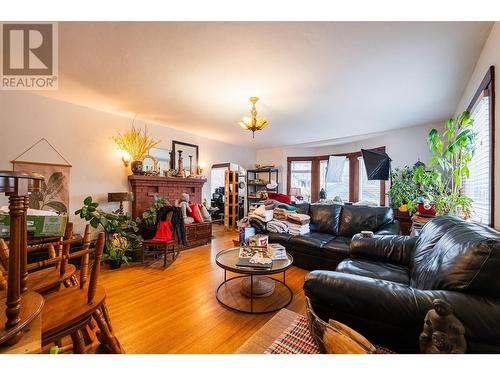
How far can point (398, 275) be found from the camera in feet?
5.66

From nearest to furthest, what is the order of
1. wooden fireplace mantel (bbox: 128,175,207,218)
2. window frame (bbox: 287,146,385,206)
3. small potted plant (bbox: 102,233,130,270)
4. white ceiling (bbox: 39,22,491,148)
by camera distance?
white ceiling (bbox: 39,22,491,148), small potted plant (bbox: 102,233,130,270), wooden fireplace mantel (bbox: 128,175,207,218), window frame (bbox: 287,146,385,206)

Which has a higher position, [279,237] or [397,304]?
[397,304]

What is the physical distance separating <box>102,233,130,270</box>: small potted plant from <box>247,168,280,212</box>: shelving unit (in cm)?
392

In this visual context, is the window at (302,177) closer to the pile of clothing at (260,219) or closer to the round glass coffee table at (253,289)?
the pile of clothing at (260,219)

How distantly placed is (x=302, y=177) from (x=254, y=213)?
353 centimetres

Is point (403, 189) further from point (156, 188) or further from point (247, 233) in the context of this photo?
point (156, 188)

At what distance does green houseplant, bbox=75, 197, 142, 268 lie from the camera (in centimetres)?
A: 290

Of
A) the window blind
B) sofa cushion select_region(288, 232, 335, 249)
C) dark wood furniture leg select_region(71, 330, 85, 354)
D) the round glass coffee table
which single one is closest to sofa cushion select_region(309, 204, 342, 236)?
sofa cushion select_region(288, 232, 335, 249)

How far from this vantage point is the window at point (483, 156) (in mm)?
1709

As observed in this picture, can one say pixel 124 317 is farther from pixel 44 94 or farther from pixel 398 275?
pixel 44 94

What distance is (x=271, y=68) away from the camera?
2.17 m

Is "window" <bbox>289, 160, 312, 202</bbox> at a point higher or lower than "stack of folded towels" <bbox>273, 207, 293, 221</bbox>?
higher

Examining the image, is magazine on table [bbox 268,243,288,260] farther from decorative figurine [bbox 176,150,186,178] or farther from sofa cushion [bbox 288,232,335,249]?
decorative figurine [bbox 176,150,186,178]

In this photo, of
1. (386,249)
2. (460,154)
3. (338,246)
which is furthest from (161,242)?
(460,154)
